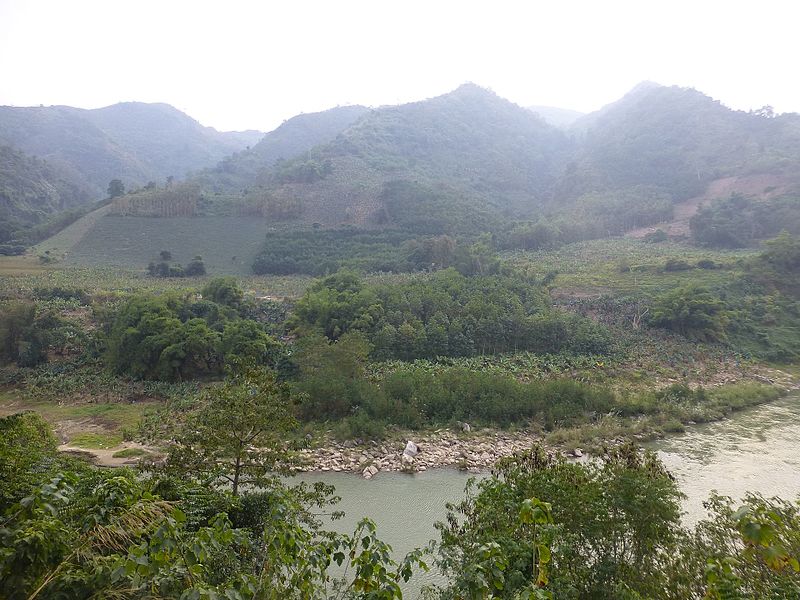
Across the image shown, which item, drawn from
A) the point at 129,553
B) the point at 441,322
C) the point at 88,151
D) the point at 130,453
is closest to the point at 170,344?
the point at 130,453

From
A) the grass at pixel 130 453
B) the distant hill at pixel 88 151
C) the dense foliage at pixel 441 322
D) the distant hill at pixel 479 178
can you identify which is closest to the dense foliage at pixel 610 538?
the grass at pixel 130 453

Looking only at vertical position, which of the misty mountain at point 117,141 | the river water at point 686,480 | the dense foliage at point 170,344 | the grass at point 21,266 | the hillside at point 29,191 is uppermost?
the misty mountain at point 117,141

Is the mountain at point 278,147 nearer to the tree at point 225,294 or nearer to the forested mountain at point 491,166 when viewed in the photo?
the forested mountain at point 491,166

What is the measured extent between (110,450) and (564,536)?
1364 cm

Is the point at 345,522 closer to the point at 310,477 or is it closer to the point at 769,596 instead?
the point at 310,477

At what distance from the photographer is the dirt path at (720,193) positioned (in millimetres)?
54263

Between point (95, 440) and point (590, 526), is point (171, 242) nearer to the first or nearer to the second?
point (95, 440)

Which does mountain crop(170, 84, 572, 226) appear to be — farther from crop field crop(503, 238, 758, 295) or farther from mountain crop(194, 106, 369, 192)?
crop field crop(503, 238, 758, 295)

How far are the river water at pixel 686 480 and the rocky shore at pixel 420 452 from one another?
33 centimetres

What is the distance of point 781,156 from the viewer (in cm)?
6031

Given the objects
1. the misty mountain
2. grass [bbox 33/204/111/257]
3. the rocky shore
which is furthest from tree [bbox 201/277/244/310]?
the misty mountain

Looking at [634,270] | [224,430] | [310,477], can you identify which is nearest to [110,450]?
[310,477]

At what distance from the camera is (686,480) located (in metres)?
12.4

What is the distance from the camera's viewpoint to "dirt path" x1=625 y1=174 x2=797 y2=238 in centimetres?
5426
